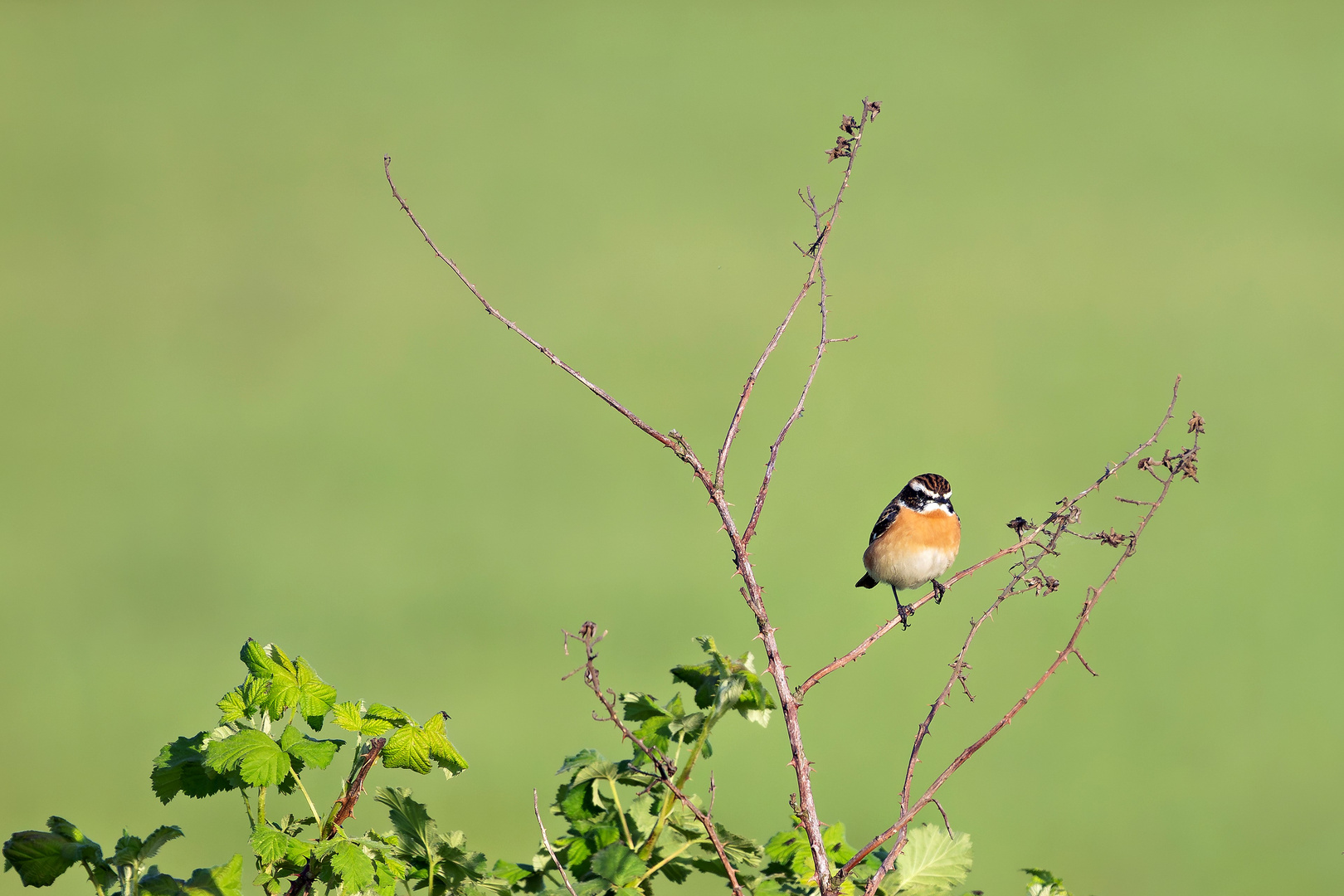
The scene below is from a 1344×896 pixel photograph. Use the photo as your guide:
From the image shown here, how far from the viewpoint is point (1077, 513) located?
173 centimetres

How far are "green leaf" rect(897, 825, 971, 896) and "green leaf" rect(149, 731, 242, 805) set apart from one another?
0.95 meters

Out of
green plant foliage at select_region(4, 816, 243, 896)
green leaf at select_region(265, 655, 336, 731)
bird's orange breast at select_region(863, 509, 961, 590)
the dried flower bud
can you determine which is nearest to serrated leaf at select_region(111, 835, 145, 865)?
green plant foliage at select_region(4, 816, 243, 896)

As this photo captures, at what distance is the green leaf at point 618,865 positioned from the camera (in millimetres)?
1409

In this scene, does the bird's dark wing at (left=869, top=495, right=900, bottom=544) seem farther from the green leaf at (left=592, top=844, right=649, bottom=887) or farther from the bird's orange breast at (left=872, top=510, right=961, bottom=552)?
the green leaf at (left=592, top=844, right=649, bottom=887)

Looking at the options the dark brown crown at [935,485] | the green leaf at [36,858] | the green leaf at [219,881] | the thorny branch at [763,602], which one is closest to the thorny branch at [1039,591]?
the thorny branch at [763,602]

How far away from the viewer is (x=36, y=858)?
1.14 metres

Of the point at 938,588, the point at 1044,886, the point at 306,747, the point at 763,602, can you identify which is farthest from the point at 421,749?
the point at 938,588

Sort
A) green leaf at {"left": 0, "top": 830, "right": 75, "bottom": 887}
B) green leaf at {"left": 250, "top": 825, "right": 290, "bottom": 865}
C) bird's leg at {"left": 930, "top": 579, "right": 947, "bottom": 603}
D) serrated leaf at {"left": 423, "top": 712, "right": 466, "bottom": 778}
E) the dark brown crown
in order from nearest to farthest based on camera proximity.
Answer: green leaf at {"left": 0, "top": 830, "right": 75, "bottom": 887} → green leaf at {"left": 250, "top": 825, "right": 290, "bottom": 865} → serrated leaf at {"left": 423, "top": 712, "right": 466, "bottom": 778} → bird's leg at {"left": 930, "top": 579, "right": 947, "bottom": 603} → the dark brown crown

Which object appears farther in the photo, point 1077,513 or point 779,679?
A: point 1077,513

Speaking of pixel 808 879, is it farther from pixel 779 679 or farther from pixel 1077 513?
pixel 1077 513

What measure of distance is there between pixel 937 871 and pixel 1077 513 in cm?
60

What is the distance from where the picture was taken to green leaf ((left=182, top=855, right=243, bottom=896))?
3.82 ft

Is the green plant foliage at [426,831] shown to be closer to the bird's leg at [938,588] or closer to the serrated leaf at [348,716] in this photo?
the serrated leaf at [348,716]

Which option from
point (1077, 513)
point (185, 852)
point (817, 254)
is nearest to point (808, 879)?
point (1077, 513)
